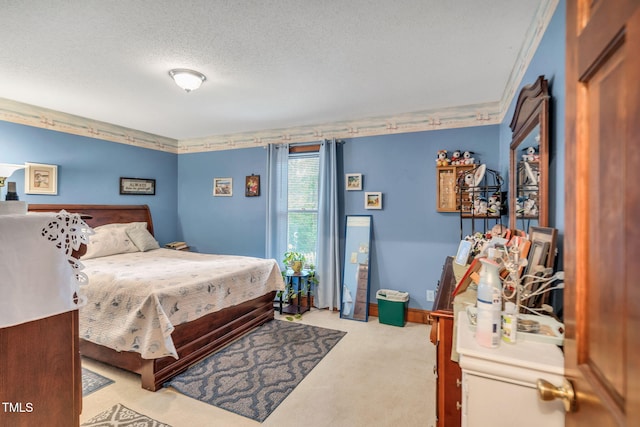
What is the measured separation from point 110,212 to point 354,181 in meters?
3.34

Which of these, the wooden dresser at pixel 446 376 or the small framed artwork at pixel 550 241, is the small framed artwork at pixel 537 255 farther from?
the wooden dresser at pixel 446 376

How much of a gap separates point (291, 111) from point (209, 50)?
1.46 m

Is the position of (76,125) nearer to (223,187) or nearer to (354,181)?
(223,187)

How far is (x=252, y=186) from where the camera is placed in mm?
4590

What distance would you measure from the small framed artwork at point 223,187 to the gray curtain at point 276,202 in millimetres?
819

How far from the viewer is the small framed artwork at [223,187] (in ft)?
15.7

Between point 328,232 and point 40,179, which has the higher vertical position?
point 40,179

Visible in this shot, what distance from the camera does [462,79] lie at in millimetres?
2684

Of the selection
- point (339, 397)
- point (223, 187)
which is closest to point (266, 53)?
point (339, 397)

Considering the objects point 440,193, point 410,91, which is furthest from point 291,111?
point 440,193

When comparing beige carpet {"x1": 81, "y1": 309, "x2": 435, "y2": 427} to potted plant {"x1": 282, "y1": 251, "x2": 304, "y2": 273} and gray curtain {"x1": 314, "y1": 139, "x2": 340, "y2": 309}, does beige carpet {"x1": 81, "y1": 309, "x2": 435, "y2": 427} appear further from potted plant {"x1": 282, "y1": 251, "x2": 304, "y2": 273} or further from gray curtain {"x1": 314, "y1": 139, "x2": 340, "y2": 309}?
potted plant {"x1": 282, "y1": 251, "x2": 304, "y2": 273}

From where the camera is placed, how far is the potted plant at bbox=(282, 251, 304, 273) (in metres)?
4.00

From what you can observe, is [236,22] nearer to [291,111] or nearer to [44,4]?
[44,4]

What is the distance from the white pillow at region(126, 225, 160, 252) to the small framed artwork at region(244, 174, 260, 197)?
146cm
